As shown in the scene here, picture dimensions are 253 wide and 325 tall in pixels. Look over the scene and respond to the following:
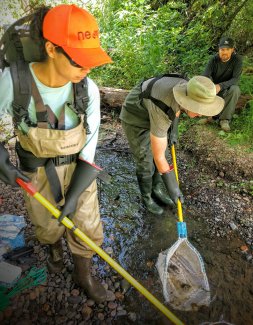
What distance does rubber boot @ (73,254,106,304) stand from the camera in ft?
7.80

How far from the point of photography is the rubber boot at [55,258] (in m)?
2.59

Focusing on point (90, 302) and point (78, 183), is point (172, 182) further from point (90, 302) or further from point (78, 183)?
point (90, 302)

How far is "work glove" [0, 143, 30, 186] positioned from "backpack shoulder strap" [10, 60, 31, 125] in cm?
36

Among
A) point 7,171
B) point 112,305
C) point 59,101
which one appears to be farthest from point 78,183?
point 112,305

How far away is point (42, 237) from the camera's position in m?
2.29

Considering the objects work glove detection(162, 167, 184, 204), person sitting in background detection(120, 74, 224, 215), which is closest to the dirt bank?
person sitting in background detection(120, 74, 224, 215)

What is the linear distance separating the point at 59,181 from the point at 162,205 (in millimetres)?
2095

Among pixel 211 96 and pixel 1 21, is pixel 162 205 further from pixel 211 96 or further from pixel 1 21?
pixel 1 21

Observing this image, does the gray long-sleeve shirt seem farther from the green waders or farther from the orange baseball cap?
the orange baseball cap

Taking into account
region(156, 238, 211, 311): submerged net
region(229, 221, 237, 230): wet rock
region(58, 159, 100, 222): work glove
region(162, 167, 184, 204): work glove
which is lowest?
region(229, 221, 237, 230): wet rock

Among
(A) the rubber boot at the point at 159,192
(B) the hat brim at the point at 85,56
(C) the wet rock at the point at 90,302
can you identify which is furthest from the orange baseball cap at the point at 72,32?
(A) the rubber boot at the point at 159,192

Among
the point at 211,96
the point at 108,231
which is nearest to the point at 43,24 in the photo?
the point at 211,96

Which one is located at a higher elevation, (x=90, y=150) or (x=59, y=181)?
(x=90, y=150)

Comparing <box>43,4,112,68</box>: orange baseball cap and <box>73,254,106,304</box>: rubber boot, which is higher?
<box>43,4,112,68</box>: orange baseball cap
